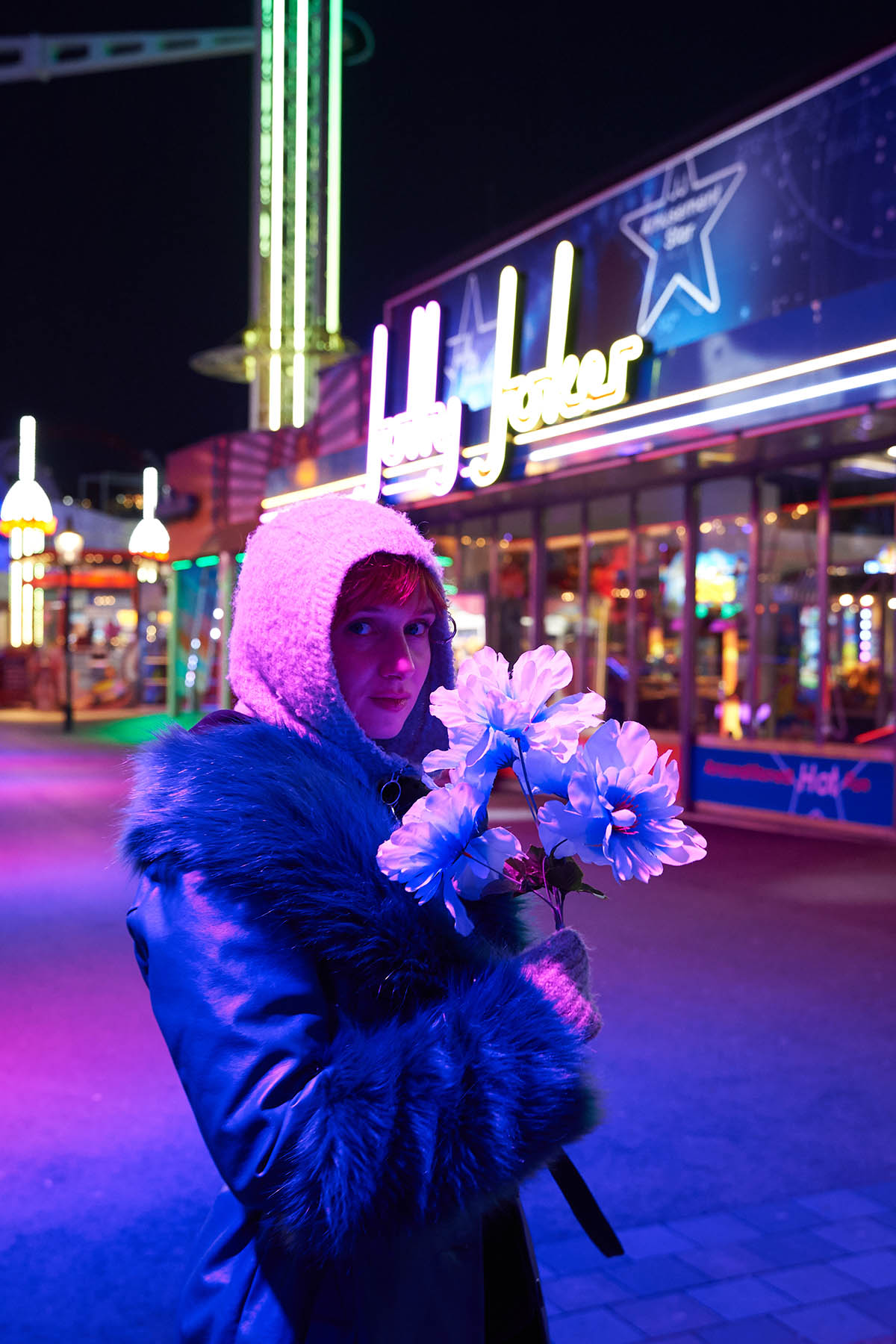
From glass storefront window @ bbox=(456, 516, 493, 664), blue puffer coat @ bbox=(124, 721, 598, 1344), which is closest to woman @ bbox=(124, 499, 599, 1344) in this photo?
blue puffer coat @ bbox=(124, 721, 598, 1344)

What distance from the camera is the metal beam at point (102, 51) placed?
505 inches

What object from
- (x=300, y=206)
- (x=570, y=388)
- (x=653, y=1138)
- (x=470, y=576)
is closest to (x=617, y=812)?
(x=653, y=1138)

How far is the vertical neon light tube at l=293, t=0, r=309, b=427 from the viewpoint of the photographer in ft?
79.3

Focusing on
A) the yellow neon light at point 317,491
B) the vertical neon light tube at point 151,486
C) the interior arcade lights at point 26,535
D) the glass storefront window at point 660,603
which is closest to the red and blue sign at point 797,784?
the glass storefront window at point 660,603

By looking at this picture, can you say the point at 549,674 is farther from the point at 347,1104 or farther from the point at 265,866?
the point at 347,1104

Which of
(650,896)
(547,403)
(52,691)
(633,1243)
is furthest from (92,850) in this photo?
(52,691)

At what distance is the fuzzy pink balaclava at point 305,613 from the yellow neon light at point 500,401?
434 inches

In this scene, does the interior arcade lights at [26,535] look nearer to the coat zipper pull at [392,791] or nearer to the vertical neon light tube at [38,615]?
the vertical neon light tube at [38,615]

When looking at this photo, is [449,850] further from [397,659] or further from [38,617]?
[38,617]

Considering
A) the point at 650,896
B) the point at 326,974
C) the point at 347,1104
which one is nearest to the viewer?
the point at 347,1104

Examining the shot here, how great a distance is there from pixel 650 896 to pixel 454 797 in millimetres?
7526

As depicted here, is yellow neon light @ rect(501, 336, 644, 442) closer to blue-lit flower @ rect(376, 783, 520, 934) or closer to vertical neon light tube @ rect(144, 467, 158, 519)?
blue-lit flower @ rect(376, 783, 520, 934)

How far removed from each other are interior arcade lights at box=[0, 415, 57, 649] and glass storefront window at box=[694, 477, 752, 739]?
A: 1245 cm

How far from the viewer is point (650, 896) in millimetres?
8656
